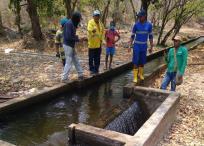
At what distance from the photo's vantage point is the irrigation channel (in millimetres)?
6718

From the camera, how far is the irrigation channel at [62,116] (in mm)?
6718

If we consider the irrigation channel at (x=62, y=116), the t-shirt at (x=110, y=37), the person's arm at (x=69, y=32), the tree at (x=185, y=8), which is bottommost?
the irrigation channel at (x=62, y=116)

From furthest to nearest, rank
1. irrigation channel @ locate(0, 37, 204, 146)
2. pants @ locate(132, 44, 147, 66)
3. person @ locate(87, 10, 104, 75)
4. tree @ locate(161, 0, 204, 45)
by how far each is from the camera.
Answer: tree @ locate(161, 0, 204, 45), person @ locate(87, 10, 104, 75), pants @ locate(132, 44, 147, 66), irrigation channel @ locate(0, 37, 204, 146)

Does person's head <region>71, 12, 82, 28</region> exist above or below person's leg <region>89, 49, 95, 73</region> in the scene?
above

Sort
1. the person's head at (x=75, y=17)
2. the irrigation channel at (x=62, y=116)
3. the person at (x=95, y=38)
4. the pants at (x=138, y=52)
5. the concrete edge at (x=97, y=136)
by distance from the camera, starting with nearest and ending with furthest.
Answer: the concrete edge at (x=97, y=136), the irrigation channel at (x=62, y=116), the person's head at (x=75, y=17), the pants at (x=138, y=52), the person at (x=95, y=38)

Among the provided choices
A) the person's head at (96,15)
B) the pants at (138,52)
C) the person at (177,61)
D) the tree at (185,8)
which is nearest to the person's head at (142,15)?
the pants at (138,52)

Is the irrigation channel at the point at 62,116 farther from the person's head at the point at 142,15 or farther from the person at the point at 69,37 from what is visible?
the person's head at the point at 142,15

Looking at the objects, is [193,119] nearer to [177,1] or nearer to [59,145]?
[59,145]

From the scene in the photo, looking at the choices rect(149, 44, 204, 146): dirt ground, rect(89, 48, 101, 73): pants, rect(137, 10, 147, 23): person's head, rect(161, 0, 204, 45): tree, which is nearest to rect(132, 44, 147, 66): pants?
rect(137, 10, 147, 23): person's head

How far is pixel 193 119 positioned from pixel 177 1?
1687 cm

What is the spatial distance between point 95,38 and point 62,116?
3656mm

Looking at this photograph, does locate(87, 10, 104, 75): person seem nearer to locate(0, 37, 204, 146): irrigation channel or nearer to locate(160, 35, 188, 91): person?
locate(0, 37, 204, 146): irrigation channel

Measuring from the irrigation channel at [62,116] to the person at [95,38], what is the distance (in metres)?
1.13

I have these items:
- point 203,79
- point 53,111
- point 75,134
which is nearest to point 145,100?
point 53,111
